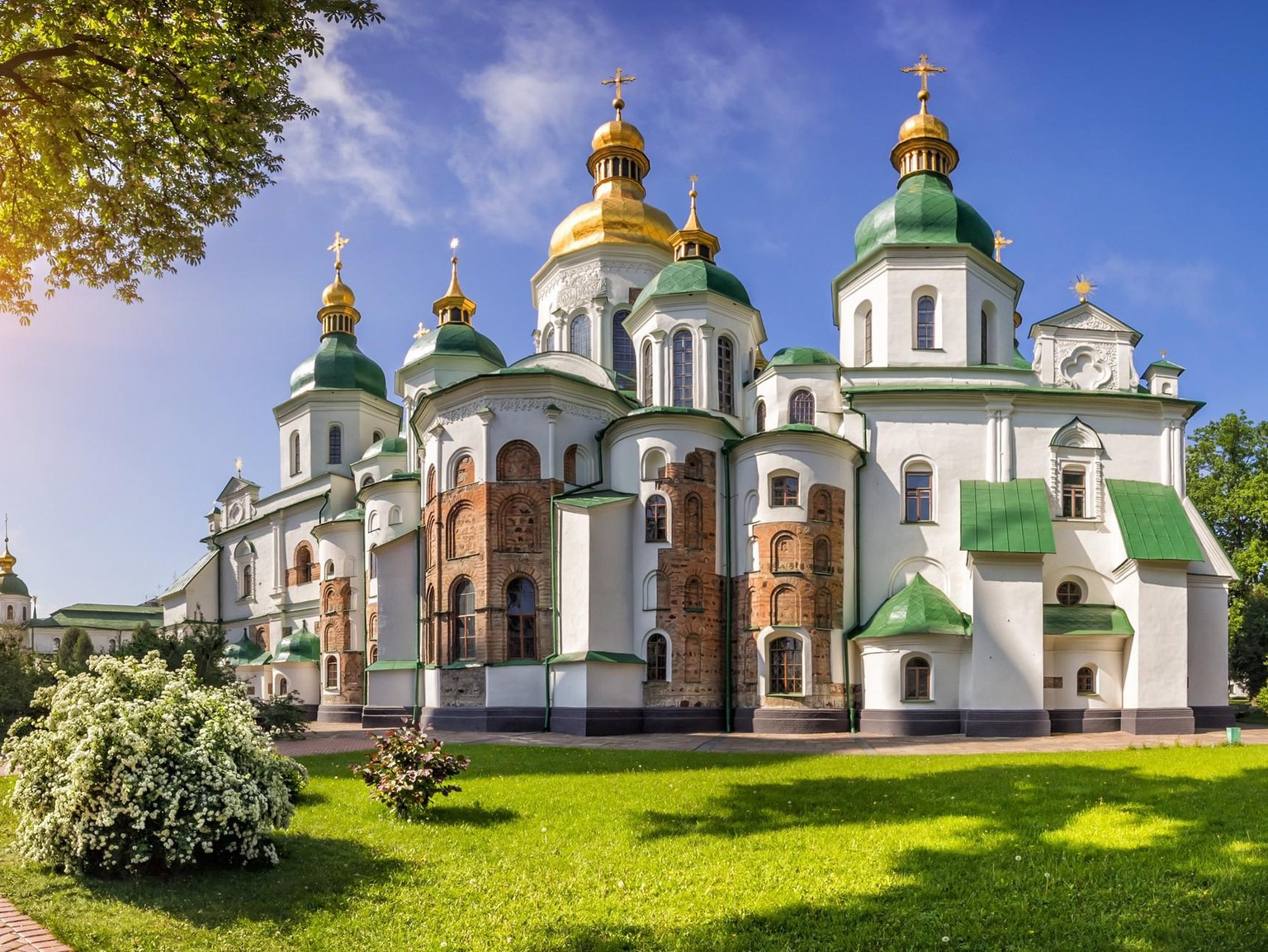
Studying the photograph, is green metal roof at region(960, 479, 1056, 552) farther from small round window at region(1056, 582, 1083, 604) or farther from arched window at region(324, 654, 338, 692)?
arched window at region(324, 654, 338, 692)

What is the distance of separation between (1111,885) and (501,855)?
17.7 feet

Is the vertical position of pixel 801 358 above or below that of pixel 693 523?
above

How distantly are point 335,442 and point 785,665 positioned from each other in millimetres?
23562

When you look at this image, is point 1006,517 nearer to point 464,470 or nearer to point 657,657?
point 657,657

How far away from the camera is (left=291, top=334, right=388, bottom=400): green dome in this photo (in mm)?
40312

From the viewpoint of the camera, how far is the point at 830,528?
2489cm

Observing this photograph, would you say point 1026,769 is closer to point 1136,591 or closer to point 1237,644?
point 1136,591

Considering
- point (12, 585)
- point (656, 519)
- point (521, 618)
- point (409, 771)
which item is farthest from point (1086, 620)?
point (12, 585)

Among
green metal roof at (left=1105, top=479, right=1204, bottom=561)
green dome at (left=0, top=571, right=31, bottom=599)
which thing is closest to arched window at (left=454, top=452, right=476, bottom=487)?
green metal roof at (left=1105, top=479, right=1204, bottom=561)

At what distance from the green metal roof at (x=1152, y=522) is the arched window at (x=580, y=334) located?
17.6 meters

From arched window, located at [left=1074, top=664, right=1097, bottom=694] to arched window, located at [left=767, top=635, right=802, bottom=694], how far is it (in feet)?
23.2

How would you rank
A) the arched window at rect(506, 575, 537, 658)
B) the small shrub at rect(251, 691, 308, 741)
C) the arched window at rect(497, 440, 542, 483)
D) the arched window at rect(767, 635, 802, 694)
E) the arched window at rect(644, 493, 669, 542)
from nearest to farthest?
the small shrub at rect(251, 691, 308, 741), the arched window at rect(767, 635, 802, 694), the arched window at rect(506, 575, 537, 658), the arched window at rect(644, 493, 669, 542), the arched window at rect(497, 440, 542, 483)

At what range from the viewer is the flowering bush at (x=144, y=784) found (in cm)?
811

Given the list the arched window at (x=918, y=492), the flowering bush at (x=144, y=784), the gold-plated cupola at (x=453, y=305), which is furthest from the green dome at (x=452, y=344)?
the flowering bush at (x=144, y=784)
